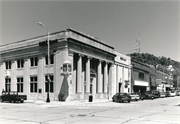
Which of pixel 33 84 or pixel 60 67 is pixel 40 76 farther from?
pixel 60 67

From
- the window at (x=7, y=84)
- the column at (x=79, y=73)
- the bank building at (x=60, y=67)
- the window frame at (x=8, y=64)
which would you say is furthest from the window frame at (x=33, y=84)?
the column at (x=79, y=73)

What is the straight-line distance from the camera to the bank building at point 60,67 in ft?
106

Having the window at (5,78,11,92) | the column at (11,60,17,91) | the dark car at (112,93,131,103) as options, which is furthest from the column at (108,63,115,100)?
the window at (5,78,11,92)

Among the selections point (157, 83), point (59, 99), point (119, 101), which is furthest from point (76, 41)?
point (157, 83)

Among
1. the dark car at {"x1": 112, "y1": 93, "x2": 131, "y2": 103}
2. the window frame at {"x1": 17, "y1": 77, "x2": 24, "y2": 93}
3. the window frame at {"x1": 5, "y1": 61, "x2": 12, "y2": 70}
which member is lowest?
the dark car at {"x1": 112, "y1": 93, "x2": 131, "y2": 103}

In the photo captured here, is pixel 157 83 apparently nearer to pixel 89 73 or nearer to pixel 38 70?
pixel 89 73

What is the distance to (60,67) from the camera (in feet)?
106

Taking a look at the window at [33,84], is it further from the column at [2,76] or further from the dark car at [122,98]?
the dark car at [122,98]

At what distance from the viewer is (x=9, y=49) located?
132 ft

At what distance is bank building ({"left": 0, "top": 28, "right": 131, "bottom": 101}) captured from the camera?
106 feet

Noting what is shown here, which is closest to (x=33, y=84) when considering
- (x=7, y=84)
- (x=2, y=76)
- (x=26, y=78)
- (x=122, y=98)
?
(x=26, y=78)

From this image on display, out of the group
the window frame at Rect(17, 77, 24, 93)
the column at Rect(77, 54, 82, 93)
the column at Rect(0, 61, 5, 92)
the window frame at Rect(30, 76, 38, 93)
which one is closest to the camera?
the column at Rect(77, 54, 82, 93)

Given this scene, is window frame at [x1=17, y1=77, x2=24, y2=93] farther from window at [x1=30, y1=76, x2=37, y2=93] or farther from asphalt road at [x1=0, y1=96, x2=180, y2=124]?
asphalt road at [x1=0, y1=96, x2=180, y2=124]

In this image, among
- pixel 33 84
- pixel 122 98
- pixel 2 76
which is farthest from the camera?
pixel 2 76
